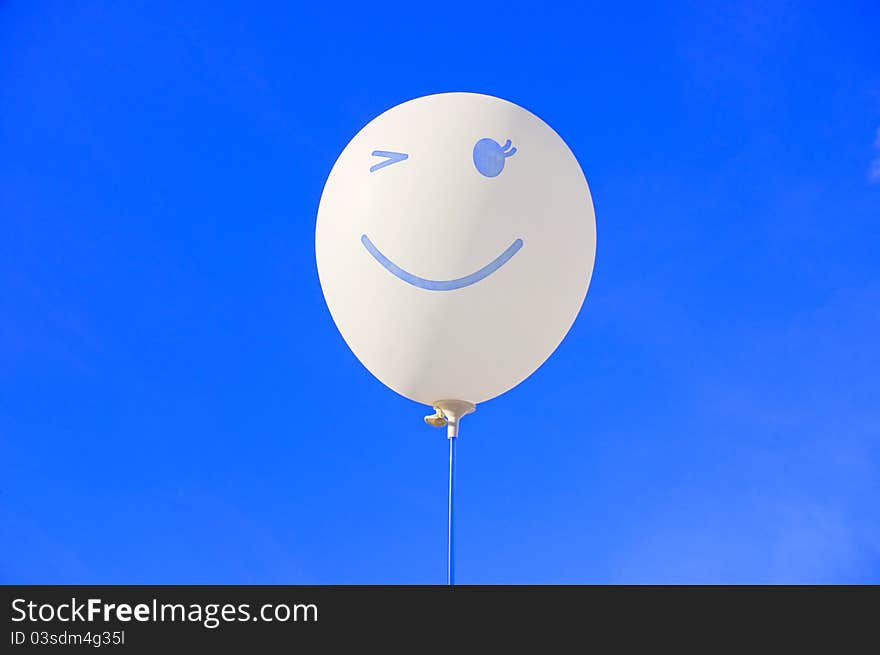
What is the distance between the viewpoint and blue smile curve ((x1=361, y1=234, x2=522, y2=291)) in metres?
3.67

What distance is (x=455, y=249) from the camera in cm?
367

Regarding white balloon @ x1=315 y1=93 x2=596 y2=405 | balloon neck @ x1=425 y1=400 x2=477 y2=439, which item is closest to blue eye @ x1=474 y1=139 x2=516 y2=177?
white balloon @ x1=315 y1=93 x2=596 y2=405

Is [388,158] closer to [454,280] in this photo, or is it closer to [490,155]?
[490,155]

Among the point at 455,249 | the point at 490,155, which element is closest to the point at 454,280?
the point at 455,249

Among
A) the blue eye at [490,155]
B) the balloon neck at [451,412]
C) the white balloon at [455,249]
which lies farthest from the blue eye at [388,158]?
the balloon neck at [451,412]

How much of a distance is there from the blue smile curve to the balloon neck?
19.3 inches

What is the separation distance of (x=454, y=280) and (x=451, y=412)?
1.83 ft

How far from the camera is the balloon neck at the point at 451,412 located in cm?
385

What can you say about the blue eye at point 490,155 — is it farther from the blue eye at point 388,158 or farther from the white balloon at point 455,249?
the blue eye at point 388,158

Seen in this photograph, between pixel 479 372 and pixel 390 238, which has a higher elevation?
pixel 390 238
